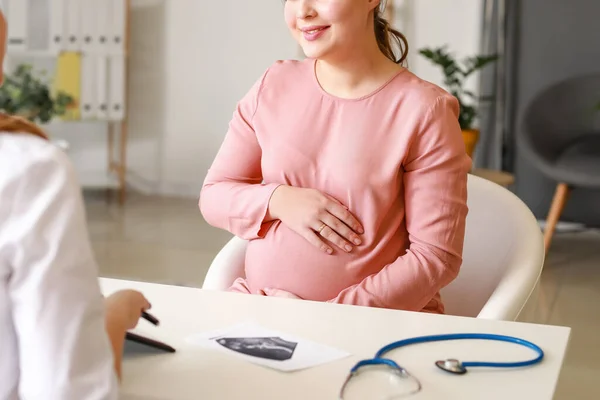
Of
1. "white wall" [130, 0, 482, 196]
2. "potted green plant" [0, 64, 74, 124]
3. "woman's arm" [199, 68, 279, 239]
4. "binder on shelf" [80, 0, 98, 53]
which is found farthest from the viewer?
"white wall" [130, 0, 482, 196]

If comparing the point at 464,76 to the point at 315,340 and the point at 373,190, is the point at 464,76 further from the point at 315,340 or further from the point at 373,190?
the point at 315,340

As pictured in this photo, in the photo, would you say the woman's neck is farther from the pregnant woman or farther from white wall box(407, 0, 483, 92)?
white wall box(407, 0, 483, 92)

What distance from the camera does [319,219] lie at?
1567mm

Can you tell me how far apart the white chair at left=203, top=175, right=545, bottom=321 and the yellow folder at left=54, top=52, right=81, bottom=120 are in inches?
168

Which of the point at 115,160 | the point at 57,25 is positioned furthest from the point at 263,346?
the point at 115,160

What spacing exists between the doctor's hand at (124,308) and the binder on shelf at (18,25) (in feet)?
17.1

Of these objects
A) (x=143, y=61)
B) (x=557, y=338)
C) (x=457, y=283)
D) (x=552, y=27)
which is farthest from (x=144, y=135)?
(x=557, y=338)

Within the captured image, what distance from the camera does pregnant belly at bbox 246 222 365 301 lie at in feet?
5.25

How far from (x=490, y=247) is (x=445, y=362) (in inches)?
29.9

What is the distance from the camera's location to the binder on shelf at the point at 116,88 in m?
5.89

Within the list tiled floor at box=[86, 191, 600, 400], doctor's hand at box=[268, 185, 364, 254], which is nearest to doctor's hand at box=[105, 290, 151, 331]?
doctor's hand at box=[268, 185, 364, 254]

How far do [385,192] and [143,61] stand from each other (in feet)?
16.4

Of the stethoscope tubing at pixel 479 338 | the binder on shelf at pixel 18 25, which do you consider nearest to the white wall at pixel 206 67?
the binder on shelf at pixel 18 25

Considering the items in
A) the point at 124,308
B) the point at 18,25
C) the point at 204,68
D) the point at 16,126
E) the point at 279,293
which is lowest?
the point at 204,68
